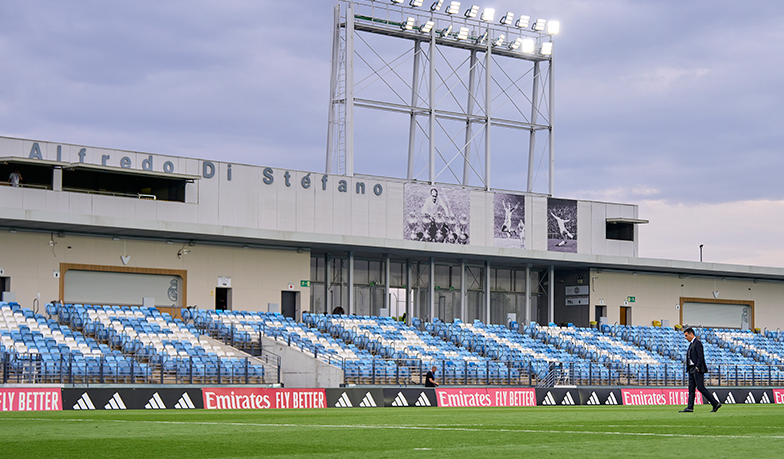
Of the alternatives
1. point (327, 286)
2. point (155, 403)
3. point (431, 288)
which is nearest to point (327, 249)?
point (327, 286)

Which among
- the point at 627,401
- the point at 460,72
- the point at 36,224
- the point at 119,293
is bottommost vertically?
the point at 627,401

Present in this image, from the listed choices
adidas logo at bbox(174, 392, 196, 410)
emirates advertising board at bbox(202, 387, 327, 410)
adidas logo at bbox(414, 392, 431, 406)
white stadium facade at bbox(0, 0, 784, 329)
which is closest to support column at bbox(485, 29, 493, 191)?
white stadium facade at bbox(0, 0, 784, 329)

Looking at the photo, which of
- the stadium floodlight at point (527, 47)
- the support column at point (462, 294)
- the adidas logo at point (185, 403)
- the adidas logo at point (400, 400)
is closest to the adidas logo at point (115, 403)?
the adidas logo at point (185, 403)

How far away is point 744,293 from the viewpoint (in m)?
54.9

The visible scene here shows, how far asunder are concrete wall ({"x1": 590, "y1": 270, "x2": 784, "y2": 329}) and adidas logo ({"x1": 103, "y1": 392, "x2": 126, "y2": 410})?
31.8 metres

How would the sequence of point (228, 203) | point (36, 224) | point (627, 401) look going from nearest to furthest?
point (627, 401), point (36, 224), point (228, 203)

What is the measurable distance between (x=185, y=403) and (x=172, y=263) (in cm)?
1691

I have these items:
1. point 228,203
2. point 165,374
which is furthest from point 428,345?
point 165,374

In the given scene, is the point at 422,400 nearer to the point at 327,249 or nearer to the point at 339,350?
the point at 339,350

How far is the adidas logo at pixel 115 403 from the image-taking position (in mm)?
21755

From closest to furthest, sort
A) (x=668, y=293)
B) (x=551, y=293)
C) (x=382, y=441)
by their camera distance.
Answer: (x=382, y=441) → (x=551, y=293) → (x=668, y=293)

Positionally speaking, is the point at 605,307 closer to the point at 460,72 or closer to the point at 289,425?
the point at 460,72

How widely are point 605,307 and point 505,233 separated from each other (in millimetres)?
7409

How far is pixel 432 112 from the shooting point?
4638 centimetres
